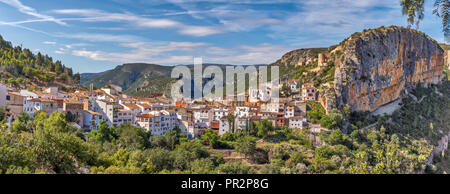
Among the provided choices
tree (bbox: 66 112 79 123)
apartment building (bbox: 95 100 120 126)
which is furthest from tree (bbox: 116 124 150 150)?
tree (bbox: 66 112 79 123)

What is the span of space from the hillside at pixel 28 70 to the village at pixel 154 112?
6.23m

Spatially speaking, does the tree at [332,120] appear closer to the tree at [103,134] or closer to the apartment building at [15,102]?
the tree at [103,134]

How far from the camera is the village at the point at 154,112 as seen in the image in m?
19.7

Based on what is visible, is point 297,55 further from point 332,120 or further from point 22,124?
point 22,124

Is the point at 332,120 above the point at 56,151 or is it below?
below

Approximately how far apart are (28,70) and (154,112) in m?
17.6

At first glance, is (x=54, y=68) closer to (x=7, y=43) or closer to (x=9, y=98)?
(x=7, y=43)

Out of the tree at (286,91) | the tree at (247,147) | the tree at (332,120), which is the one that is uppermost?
the tree at (286,91)

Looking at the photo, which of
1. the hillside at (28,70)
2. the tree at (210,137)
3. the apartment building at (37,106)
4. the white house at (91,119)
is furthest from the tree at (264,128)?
the hillside at (28,70)

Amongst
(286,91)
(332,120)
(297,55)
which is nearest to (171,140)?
(332,120)

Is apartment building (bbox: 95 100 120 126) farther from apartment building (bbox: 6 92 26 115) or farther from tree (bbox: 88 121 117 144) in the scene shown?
apartment building (bbox: 6 92 26 115)

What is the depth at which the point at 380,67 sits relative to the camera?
32.8 metres

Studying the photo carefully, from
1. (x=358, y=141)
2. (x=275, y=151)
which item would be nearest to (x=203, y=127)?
(x=275, y=151)

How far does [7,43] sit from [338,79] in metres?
43.7
